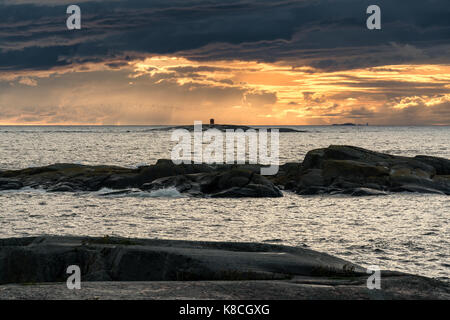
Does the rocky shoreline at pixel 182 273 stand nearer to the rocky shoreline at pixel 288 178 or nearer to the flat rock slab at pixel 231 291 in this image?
the flat rock slab at pixel 231 291

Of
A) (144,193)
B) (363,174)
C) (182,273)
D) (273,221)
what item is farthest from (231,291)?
(363,174)

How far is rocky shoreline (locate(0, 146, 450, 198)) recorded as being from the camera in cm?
4006

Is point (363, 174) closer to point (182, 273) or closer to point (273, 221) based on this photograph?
point (273, 221)

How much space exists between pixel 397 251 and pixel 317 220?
317 inches

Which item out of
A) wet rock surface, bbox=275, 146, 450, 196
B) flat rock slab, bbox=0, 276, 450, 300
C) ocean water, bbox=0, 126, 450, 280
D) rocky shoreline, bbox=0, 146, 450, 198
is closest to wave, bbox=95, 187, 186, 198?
ocean water, bbox=0, 126, 450, 280

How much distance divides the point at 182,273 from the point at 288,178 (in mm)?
34952

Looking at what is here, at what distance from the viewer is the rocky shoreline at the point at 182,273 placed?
9453 mm

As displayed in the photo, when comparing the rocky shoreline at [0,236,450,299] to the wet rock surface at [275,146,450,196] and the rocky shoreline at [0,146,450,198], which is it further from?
the wet rock surface at [275,146,450,196]

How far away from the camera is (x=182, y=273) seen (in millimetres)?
12039

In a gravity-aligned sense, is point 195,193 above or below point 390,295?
below

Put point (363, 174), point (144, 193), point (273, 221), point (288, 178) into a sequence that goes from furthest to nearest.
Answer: point (288, 178)
point (363, 174)
point (144, 193)
point (273, 221)
